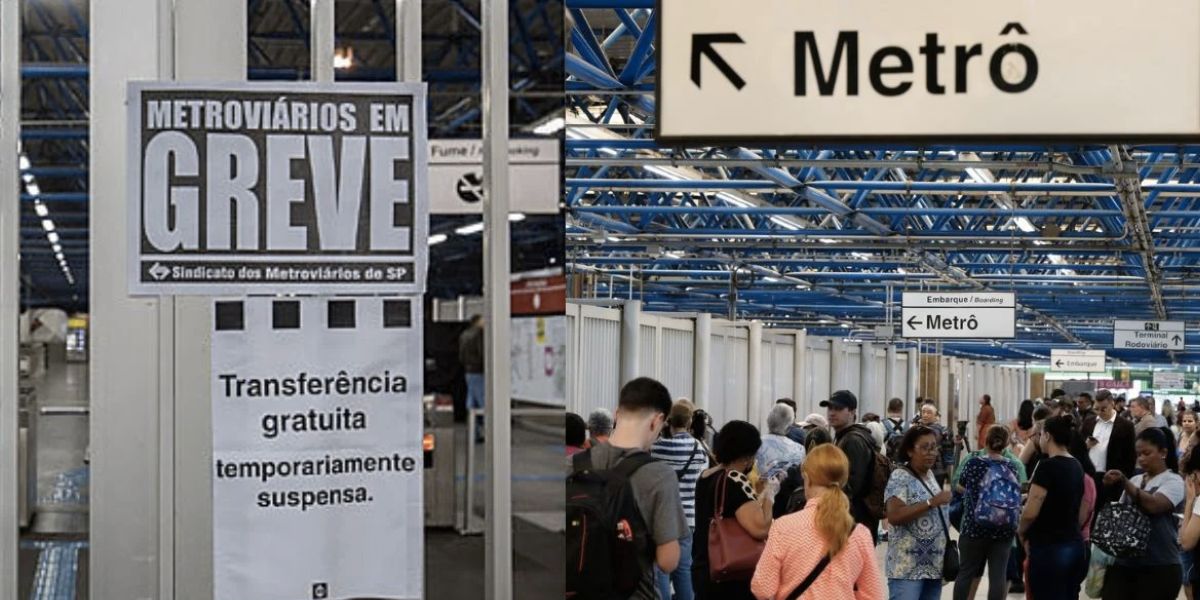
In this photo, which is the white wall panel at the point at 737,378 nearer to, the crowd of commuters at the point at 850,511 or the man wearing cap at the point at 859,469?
the crowd of commuters at the point at 850,511

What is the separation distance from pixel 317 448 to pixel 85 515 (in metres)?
0.76

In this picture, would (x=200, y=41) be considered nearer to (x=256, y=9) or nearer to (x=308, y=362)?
(x=256, y=9)

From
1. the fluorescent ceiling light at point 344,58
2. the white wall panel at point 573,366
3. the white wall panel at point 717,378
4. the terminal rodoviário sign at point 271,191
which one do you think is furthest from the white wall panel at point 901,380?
the terminal rodoviário sign at point 271,191

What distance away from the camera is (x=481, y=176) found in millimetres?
4457

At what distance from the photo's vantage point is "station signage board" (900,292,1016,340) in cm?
2288

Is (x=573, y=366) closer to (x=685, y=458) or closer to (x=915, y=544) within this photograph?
(x=685, y=458)

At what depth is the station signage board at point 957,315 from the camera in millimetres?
22875

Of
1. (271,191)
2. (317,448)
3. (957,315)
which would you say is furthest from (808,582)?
(957,315)

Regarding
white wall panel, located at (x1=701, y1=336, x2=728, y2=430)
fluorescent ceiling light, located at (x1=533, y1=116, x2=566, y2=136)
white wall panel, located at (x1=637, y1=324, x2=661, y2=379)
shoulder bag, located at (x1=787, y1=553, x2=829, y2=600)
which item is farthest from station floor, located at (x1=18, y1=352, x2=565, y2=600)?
white wall panel, located at (x1=701, y1=336, x2=728, y2=430)

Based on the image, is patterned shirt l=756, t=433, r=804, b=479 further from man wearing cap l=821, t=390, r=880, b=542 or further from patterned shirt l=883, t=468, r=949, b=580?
patterned shirt l=883, t=468, r=949, b=580

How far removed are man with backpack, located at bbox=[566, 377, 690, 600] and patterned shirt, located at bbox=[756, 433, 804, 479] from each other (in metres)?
4.26

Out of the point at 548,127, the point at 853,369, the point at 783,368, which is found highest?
→ the point at 548,127

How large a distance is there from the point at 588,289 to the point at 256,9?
9967 mm

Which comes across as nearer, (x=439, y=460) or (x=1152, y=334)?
(x=439, y=460)
